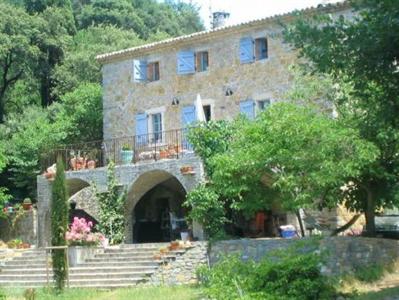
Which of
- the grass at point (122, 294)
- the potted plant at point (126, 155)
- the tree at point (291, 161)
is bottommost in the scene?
the grass at point (122, 294)

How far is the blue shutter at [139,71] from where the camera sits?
2883 cm

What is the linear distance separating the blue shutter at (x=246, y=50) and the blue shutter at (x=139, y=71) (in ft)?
15.0

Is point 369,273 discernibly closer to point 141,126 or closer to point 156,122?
point 156,122

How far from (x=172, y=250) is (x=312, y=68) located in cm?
1108

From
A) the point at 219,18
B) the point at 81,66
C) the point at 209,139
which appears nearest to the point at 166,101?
the point at 219,18

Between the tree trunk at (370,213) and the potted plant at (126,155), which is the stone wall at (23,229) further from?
the tree trunk at (370,213)

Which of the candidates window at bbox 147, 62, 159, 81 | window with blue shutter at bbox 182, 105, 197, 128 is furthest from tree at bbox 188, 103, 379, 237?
window at bbox 147, 62, 159, 81

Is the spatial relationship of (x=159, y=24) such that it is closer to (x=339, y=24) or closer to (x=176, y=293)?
(x=176, y=293)

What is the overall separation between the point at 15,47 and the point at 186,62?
53.0 feet

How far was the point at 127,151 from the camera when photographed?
82.2 ft

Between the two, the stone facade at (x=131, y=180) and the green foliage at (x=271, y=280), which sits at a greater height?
the stone facade at (x=131, y=180)

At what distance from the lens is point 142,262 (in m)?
20.7

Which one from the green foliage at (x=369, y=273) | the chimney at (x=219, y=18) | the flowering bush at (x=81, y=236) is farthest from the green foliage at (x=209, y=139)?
the chimney at (x=219, y=18)

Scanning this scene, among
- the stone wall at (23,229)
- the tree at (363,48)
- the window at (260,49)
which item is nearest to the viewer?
the tree at (363,48)
